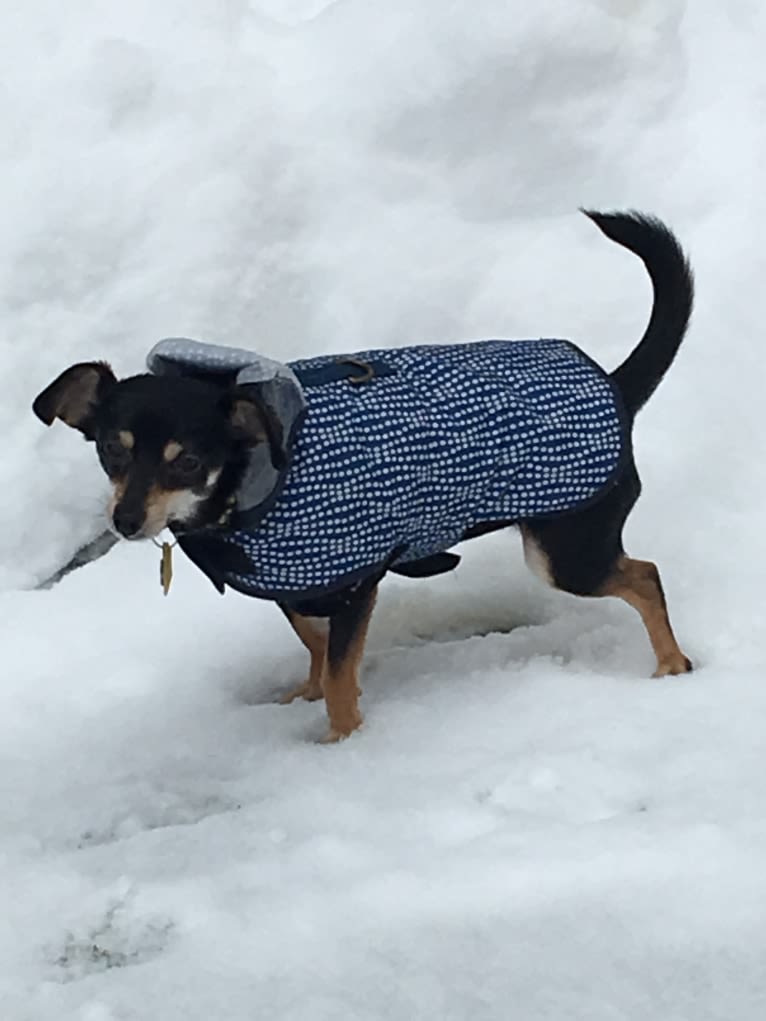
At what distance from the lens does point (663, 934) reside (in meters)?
1.73

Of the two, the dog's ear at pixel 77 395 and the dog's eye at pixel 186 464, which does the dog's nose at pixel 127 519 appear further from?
the dog's ear at pixel 77 395

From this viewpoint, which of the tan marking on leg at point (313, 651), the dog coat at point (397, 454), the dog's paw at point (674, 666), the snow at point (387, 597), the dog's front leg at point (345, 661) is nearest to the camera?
the snow at point (387, 597)

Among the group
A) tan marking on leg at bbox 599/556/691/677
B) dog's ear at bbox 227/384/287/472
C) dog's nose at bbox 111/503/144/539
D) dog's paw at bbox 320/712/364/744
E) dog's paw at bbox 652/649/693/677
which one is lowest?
dog's paw at bbox 320/712/364/744

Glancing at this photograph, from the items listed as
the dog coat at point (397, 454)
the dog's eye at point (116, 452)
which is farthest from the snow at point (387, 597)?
the dog's eye at point (116, 452)

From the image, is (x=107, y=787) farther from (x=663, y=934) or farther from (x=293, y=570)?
(x=663, y=934)

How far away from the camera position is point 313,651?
275 cm

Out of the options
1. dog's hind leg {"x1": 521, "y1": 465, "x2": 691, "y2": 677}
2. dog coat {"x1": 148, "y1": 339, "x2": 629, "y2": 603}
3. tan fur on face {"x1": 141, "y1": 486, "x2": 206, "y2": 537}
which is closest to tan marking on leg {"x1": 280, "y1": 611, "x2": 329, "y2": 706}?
dog coat {"x1": 148, "y1": 339, "x2": 629, "y2": 603}

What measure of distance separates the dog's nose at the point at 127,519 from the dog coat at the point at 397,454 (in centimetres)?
21

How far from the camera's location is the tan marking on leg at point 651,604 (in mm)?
2650

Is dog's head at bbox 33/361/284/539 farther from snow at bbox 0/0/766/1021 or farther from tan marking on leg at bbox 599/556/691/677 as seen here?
tan marking on leg at bbox 599/556/691/677

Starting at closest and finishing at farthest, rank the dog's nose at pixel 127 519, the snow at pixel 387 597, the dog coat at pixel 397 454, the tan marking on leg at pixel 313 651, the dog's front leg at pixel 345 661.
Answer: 1. the snow at pixel 387 597
2. the dog's nose at pixel 127 519
3. the dog coat at pixel 397 454
4. the dog's front leg at pixel 345 661
5. the tan marking on leg at pixel 313 651

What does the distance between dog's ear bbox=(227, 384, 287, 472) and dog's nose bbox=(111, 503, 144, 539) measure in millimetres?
234

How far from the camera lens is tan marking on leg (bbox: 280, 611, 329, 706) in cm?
274

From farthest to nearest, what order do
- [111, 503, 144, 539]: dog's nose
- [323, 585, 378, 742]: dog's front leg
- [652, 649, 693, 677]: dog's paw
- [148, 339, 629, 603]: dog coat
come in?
1. [652, 649, 693, 677]: dog's paw
2. [323, 585, 378, 742]: dog's front leg
3. [148, 339, 629, 603]: dog coat
4. [111, 503, 144, 539]: dog's nose
